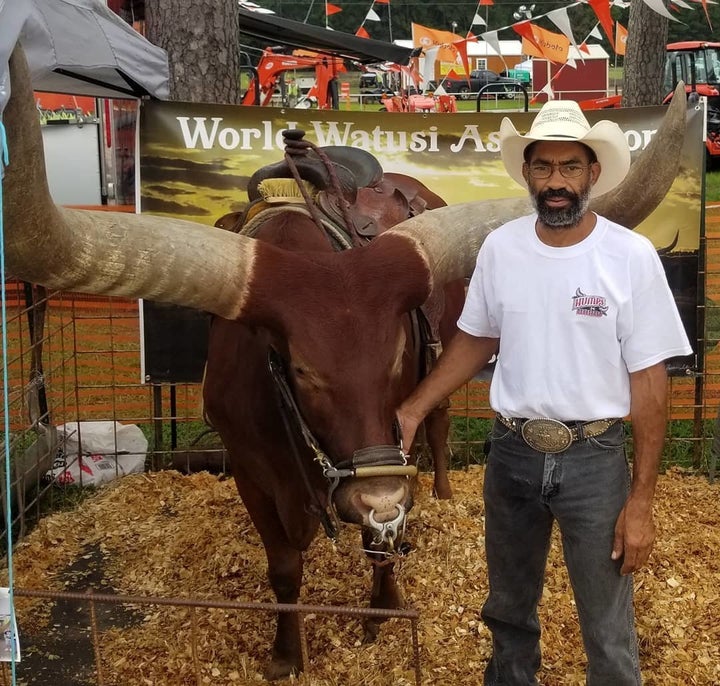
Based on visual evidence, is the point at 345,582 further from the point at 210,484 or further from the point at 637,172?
the point at 637,172

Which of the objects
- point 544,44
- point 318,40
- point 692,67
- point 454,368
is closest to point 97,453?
point 454,368

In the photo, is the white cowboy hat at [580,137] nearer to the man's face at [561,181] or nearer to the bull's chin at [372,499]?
the man's face at [561,181]

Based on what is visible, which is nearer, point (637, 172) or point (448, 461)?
point (637, 172)

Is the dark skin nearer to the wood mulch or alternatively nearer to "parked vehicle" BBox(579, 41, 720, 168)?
the wood mulch

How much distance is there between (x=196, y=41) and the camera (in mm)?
6039

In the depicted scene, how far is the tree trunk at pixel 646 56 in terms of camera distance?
448 inches

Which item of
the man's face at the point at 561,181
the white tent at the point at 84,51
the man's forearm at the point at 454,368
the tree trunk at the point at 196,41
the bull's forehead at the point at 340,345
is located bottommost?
the man's forearm at the point at 454,368

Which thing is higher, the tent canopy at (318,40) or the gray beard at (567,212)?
the tent canopy at (318,40)

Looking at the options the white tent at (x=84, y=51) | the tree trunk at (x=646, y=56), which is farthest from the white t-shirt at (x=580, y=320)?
the tree trunk at (x=646, y=56)

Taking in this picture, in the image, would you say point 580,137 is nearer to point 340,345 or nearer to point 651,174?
point 651,174

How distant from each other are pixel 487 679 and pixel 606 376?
53.6 inches

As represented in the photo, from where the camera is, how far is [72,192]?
42.5ft

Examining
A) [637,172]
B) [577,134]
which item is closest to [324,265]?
[577,134]

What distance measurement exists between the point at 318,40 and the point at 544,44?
6657 millimetres
